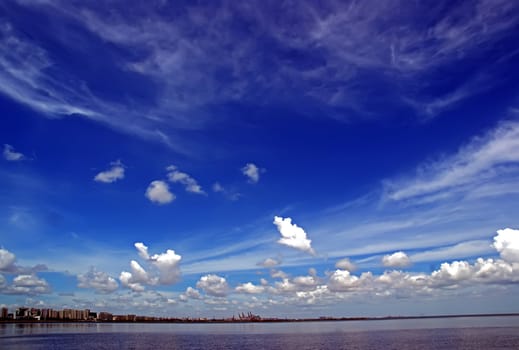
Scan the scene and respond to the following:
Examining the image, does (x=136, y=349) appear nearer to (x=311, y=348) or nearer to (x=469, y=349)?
(x=311, y=348)

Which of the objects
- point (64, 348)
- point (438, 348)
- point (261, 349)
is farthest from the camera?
point (64, 348)

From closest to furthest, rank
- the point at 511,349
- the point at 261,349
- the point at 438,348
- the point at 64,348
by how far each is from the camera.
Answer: the point at 511,349 < the point at 438,348 < the point at 261,349 < the point at 64,348

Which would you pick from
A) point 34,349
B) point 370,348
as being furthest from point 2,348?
point 370,348

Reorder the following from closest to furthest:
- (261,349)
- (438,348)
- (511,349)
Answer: (511,349) < (438,348) < (261,349)

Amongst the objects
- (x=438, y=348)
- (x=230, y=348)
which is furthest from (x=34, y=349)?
(x=438, y=348)

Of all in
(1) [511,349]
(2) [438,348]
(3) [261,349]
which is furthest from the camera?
(3) [261,349]

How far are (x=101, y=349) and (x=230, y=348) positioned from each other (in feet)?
115

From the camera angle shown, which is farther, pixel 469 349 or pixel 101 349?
pixel 101 349

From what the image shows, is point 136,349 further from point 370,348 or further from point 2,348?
point 370,348

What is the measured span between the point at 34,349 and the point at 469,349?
110758mm

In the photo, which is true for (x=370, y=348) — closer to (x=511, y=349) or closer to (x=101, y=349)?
(x=511, y=349)

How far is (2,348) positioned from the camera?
118938 mm

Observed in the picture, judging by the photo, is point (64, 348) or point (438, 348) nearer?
point (438, 348)

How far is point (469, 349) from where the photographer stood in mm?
104188
